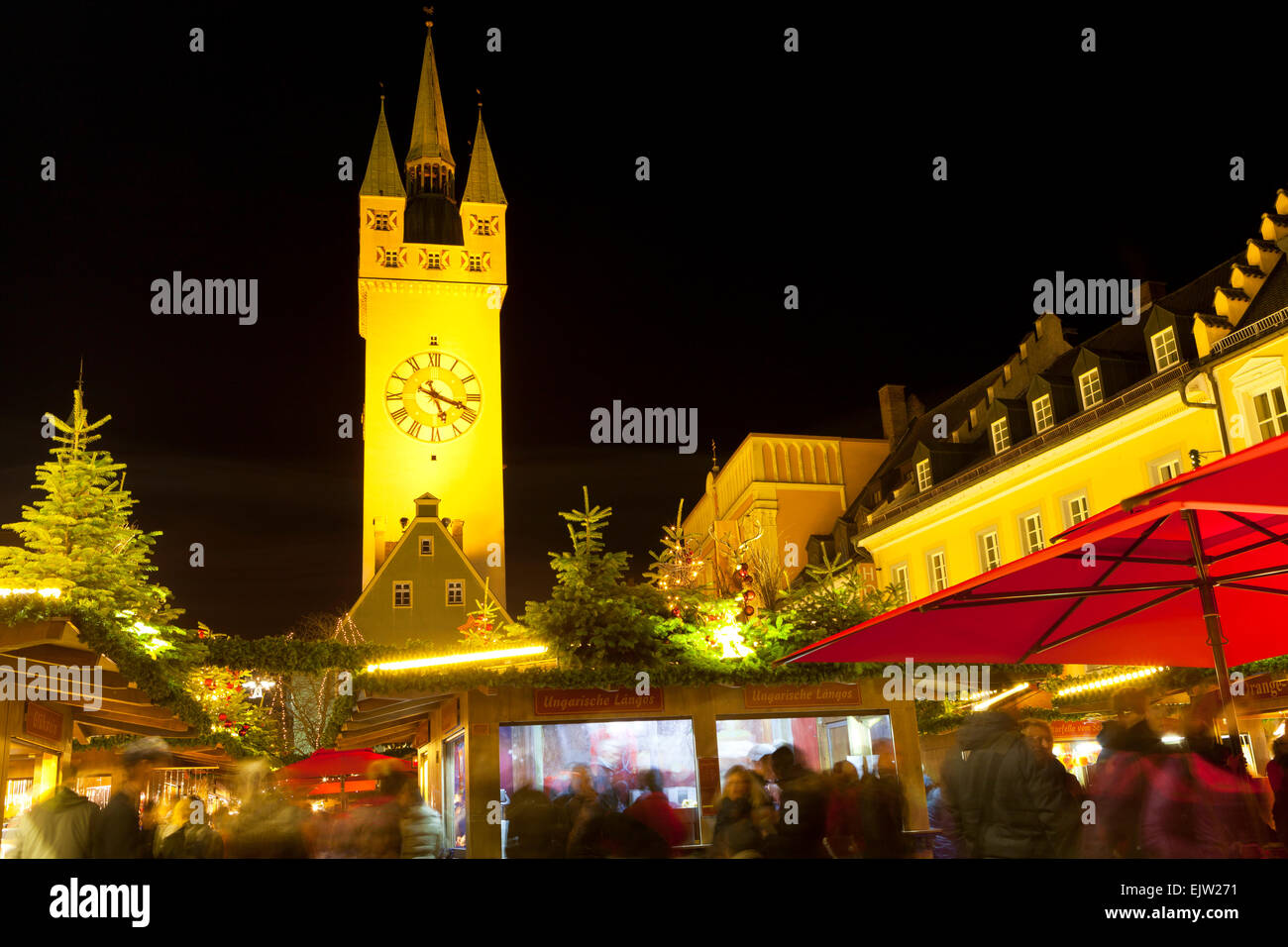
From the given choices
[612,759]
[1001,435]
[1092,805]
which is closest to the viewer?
[1092,805]

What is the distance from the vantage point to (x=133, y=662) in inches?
406

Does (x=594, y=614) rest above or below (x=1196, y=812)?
above

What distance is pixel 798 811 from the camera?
725cm

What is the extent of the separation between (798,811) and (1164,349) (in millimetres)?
24051

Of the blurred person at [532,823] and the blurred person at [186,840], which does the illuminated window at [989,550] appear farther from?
the blurred person at [186,840]

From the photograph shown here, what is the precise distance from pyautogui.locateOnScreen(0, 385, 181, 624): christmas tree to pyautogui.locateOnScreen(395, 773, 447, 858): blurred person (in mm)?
4100

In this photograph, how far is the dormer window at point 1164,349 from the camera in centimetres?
2675

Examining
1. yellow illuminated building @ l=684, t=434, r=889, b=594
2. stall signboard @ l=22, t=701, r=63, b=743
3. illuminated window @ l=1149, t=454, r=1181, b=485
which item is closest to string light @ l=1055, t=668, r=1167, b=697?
illuminated window @ l=1149, t=454, r=1181, b=485

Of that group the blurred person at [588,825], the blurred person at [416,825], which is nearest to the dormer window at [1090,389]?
the blurred person at [588,825]

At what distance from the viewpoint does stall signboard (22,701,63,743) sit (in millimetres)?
10734

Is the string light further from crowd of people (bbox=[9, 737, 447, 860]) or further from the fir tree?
crowd of people (bbox=[9, 737, 447, 860])

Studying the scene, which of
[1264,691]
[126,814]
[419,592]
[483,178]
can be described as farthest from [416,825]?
[483,178]

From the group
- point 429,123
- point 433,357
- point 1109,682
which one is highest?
point 429,123
